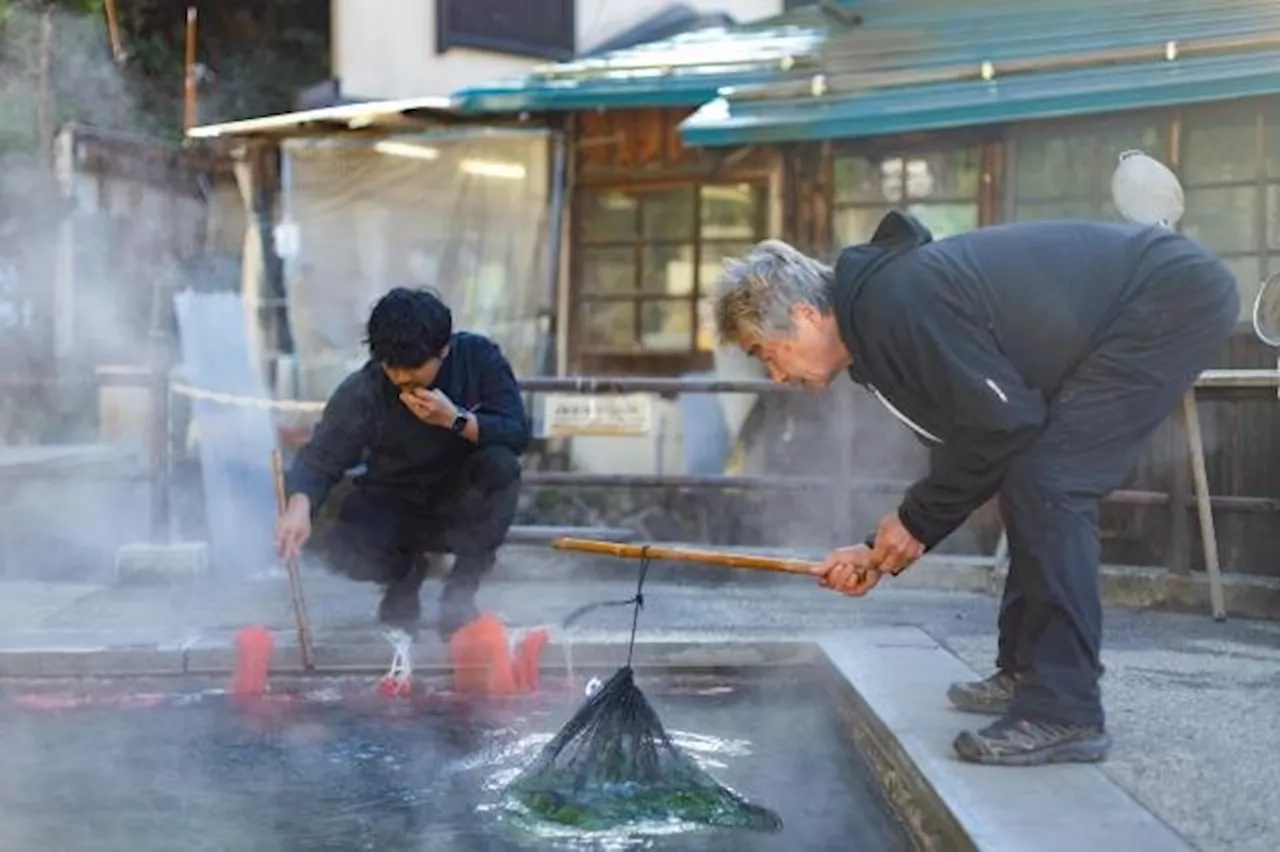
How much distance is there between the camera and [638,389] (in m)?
8.02

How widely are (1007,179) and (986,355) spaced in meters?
5.74

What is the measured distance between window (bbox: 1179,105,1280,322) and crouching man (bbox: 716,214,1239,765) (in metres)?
4.48

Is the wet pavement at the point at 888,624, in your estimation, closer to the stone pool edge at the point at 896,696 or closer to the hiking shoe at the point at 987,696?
the stone pool edge at the point at 896,696

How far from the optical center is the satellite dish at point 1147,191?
717 cm

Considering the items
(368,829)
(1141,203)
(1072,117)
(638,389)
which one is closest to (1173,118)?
(1072,117)

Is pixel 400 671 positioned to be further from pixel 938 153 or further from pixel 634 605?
pixel 938 153

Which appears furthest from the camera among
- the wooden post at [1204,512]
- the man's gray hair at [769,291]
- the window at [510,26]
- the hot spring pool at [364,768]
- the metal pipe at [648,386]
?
the window at [510,26]

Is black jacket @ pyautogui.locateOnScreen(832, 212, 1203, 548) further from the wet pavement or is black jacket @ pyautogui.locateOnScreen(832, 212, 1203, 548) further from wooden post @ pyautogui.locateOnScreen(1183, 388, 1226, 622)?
wooden post @ pyautogui.locateOnScreen(1183, 388, 1226, 622)

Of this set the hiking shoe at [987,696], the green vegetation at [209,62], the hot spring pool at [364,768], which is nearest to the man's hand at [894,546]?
the hiking shoe at [987,696]

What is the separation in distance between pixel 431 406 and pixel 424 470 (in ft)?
1.73

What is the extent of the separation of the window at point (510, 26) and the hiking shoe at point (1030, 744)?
11744 millimetres

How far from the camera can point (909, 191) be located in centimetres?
952

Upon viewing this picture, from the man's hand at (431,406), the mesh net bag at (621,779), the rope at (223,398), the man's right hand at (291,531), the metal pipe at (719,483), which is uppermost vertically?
the man's hand at (431,406)

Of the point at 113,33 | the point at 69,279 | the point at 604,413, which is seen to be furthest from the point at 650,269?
the point at 113,33
